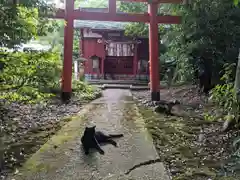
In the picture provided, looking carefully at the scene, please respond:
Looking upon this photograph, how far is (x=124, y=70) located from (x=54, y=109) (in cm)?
1025

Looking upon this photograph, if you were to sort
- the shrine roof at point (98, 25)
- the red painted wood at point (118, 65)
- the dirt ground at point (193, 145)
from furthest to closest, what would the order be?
the red painted wood at point (118, 65)
the shrine roof at point (98, 25)
the dirt ground at point (193, 145)

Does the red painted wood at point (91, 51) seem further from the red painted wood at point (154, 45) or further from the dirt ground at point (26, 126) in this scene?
the dirt ground at point (26, 126)

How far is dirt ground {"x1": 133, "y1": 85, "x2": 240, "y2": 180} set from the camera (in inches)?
143

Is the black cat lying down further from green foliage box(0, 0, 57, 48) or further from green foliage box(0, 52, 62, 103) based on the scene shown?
green foliage box(0, 0, 57, 48)

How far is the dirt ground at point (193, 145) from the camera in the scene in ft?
11.9

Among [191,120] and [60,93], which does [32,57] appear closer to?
[191,120]

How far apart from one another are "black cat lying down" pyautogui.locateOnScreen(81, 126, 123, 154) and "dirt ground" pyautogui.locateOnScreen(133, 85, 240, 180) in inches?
35.5

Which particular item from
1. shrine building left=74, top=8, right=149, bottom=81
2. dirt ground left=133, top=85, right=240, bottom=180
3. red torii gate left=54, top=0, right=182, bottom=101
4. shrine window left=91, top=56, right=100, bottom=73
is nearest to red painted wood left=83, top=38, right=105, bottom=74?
shrine building left=74, top=8, right=149, bottom=81

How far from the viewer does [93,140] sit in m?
4.31

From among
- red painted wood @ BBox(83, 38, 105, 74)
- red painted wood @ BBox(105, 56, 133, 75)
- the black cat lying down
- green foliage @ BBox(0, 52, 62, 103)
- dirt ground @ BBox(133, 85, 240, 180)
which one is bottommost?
dirt ground @ BBox(133, 85, 240, 180)

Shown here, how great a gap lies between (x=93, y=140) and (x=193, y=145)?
182 cm

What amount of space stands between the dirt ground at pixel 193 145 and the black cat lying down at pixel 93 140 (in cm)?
90

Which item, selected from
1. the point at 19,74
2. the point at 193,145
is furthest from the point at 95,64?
the point at 19,74

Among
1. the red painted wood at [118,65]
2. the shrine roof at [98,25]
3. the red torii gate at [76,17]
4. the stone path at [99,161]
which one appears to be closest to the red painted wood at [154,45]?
the red torii gate at [76,17]
